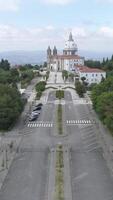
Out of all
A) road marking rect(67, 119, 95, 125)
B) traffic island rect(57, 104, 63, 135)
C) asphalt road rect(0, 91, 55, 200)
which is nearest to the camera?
asphalt road rect(0, 91, 55, 200)

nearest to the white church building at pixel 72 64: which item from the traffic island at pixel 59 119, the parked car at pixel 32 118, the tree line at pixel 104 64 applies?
the tree line at pixel 104 64

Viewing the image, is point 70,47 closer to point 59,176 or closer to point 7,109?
point 7,109

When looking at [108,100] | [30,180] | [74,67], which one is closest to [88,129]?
[108,100]

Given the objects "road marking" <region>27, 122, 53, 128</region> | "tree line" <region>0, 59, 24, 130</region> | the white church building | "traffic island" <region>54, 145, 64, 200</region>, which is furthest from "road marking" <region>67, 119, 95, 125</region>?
the white church building

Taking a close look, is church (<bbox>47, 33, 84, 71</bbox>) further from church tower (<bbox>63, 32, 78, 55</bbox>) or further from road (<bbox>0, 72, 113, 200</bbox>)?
road (<bbox>0, 72, 113, 200</bbox>)

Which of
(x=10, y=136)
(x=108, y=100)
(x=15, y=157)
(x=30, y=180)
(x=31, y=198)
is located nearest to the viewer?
(x=31, y=198)

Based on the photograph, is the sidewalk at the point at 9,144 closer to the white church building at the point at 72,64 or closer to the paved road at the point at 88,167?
the paved road at the point at 88,167

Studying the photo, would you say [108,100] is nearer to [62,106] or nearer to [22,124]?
[22,124]

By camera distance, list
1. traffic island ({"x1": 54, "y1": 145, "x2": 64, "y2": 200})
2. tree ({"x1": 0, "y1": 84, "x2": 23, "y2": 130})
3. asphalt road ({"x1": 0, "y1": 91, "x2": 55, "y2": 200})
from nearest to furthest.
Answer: traffic island ({"x1": 54, "y1": 145, "x2": 64, "y2": 200}) < asphalt road ({"x1": 0, "y1": 91, "x2": 55, "y2": 200}) < tree ({"x1": 0, "y1": 84, "x2": 23, "y2": 130})
